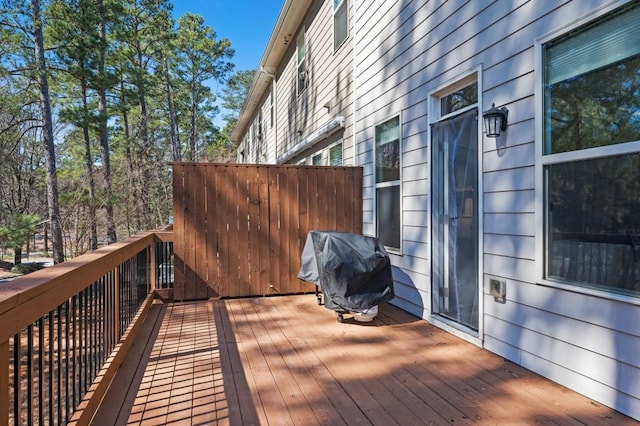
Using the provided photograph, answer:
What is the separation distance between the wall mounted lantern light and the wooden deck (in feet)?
5.44

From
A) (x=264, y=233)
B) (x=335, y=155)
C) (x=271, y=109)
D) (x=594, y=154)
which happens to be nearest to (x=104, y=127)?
(x=271, y=109)

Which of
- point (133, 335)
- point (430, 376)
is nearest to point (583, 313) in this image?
point (430, 376)

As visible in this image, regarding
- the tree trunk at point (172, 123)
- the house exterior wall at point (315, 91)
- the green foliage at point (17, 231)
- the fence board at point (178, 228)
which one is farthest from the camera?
the tree trunk at point (172, 123)

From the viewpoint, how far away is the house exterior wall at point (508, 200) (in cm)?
222

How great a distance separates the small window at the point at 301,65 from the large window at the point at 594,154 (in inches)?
224

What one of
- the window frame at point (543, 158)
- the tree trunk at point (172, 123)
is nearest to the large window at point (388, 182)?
the window frame at point (543, 158)

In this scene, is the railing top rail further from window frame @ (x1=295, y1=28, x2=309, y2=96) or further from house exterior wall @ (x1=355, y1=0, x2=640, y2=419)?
window frame @ (x1=295, y1=28, x2=309, y2=96)

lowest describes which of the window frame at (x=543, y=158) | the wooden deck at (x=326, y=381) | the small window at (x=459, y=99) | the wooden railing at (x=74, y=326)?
the wooden deck at (x=326, y=381)

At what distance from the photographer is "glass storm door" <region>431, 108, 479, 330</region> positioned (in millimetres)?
3289

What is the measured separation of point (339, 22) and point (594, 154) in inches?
189

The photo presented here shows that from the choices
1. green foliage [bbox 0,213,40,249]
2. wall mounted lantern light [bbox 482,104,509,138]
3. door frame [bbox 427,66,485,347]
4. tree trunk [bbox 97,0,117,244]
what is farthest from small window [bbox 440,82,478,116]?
tree trunk [bbox 97,0,117,244]

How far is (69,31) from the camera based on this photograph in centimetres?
929

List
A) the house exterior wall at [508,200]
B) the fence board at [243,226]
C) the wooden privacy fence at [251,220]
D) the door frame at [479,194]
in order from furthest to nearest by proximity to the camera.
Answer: the fence board at [243,226] → the wooden privacy fence at [251,220] → the door frame at [479,194] → the house exterior wall at [508,200]

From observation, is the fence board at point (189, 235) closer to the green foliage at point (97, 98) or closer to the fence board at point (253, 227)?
the fence board at point (253, 227)
